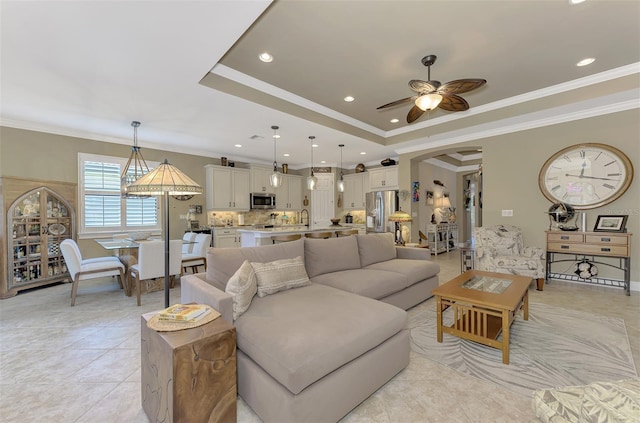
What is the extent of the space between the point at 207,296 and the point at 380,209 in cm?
568

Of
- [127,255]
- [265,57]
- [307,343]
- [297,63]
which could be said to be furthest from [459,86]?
[127,255]

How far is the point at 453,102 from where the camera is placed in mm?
3191

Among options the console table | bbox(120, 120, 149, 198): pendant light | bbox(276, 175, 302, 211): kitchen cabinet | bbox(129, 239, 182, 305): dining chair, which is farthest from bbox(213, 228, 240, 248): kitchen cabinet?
the console table

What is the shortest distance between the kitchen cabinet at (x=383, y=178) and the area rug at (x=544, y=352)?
4.45 m

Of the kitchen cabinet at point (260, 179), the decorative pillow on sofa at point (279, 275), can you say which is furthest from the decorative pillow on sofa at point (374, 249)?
the kitchen cabinet at point (260, 179)

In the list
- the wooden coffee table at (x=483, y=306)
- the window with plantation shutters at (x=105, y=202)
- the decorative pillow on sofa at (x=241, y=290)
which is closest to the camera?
the decorative pillow on sofa at (x=241, y=290)

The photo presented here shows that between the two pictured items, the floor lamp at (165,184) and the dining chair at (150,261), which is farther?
the dining chair at (150,261)

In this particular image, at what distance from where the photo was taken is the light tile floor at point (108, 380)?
5.33ft

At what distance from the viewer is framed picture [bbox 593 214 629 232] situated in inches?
152

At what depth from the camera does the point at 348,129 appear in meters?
5.12

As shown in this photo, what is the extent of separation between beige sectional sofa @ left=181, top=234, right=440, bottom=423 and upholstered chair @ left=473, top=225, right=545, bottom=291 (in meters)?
2.62

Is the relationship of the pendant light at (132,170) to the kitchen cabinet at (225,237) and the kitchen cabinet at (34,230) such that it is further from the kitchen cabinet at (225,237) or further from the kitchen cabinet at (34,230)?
the kitchen cabinet at (225,237)

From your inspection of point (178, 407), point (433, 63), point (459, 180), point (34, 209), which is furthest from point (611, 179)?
point (34, 209)

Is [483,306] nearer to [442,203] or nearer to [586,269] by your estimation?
[586,269]
